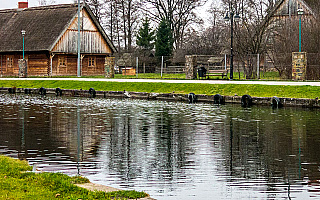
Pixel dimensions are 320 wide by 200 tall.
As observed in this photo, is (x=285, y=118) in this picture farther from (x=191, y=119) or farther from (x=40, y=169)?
(x=40, y=169)

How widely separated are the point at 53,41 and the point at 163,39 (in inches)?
582

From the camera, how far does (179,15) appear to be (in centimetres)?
6806

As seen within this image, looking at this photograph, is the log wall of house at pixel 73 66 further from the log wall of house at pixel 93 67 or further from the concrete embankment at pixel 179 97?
the concrete embankment at pixel 179 97

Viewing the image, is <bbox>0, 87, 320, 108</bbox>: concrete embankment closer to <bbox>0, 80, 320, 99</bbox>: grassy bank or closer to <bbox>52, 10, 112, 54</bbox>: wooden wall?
<bbox>0, 80, 320, 99</bbox>: grassy bank

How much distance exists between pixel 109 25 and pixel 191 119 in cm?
5753

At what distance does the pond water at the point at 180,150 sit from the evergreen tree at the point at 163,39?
140 feet

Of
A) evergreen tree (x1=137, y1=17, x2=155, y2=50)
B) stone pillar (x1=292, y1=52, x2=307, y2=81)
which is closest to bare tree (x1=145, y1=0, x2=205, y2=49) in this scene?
evergreen tree (x1=137, y1=17, x2=155, y2=50)

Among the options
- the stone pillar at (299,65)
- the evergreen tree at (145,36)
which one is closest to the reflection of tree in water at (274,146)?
the stone pillar at (299,65)

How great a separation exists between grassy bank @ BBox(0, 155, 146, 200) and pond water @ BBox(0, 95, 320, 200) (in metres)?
0.79

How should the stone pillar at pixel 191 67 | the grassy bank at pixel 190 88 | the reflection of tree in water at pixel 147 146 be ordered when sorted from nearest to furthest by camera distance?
the reflection of tree in water at pixel 147 146
the grassy bank at pixel 190 88
the stone pillar at pixel 191 67

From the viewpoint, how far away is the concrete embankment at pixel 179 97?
26.2m

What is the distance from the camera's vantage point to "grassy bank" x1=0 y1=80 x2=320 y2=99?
2789cm

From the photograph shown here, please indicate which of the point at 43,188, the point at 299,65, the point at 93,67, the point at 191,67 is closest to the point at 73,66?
the point at 93,67

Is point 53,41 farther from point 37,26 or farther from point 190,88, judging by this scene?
point 190,88
